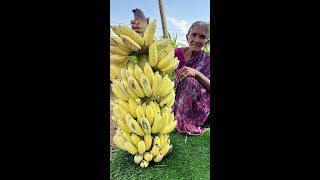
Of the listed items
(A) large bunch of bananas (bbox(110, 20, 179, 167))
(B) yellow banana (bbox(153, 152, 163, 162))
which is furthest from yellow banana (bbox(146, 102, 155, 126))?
(B) yellow banana (bbox(153, 152, 163, 162))

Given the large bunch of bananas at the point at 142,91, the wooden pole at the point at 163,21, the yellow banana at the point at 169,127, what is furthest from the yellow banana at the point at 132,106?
the wooden pole at the point at 163,21

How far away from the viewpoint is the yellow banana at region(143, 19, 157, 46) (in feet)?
2.93

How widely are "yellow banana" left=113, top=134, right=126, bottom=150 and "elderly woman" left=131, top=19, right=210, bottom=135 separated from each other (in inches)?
7.9

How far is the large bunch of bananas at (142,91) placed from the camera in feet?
2.94

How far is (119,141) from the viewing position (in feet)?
3.07

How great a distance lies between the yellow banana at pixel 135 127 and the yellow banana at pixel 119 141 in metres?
0.05

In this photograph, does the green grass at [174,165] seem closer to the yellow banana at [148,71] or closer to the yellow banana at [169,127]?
the yellow banana at [169,127]

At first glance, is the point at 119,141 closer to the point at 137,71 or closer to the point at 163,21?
the point at 137,71

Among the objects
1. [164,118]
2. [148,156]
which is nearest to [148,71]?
[164,118]

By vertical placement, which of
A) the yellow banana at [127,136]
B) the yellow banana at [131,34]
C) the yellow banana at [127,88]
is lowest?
the yellow banana at [127,136]

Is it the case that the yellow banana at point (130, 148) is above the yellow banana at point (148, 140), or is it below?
A: below
